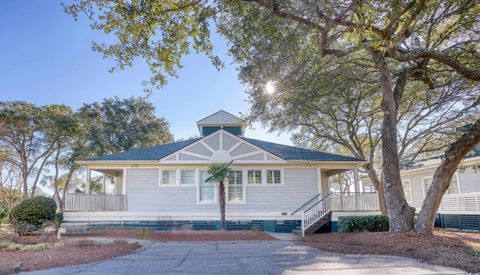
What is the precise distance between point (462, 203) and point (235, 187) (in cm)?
1140

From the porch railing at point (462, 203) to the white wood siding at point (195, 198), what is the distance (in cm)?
723

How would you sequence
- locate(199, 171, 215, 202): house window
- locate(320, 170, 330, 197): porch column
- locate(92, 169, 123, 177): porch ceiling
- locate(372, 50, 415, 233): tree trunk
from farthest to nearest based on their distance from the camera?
locate(320, 170, 330, 197): porch column
locate(92, 169, 123, 177): porch ceiling
locate(199, 171, 215, 202): house window
locate(372, 50, 415, 233): tree trunk

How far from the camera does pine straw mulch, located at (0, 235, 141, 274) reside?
6.80m

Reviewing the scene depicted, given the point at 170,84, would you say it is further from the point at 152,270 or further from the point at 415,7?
the point at 415,7

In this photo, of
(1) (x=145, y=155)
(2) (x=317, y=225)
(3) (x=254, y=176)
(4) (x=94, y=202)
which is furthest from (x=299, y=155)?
(4) (x=94, y=202)

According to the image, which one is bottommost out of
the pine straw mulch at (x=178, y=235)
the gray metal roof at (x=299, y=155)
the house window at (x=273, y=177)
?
the pine straw mulch at (x=178, y=235)

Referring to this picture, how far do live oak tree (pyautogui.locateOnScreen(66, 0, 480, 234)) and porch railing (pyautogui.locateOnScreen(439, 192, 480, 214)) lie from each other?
23.3ft

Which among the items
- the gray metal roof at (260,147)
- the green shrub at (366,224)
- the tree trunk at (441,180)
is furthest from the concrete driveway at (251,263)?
the gray metal roof at (260,147)

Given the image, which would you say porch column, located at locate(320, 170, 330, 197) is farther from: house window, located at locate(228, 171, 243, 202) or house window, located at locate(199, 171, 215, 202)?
house window, located at locate(199, 171, 215, 202)

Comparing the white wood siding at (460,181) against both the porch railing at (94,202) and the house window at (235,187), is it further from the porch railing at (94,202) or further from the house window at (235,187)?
the porch railing at (94,202)

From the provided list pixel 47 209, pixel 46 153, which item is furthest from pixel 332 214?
pixel 46 153

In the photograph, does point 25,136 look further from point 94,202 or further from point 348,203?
point 348,203

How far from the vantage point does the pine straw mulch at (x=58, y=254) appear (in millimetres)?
6801

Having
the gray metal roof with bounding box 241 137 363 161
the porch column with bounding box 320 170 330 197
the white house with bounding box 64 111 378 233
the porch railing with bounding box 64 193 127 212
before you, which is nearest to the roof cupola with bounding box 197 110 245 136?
the gray metal roof with bounding box 241 137 363 161
